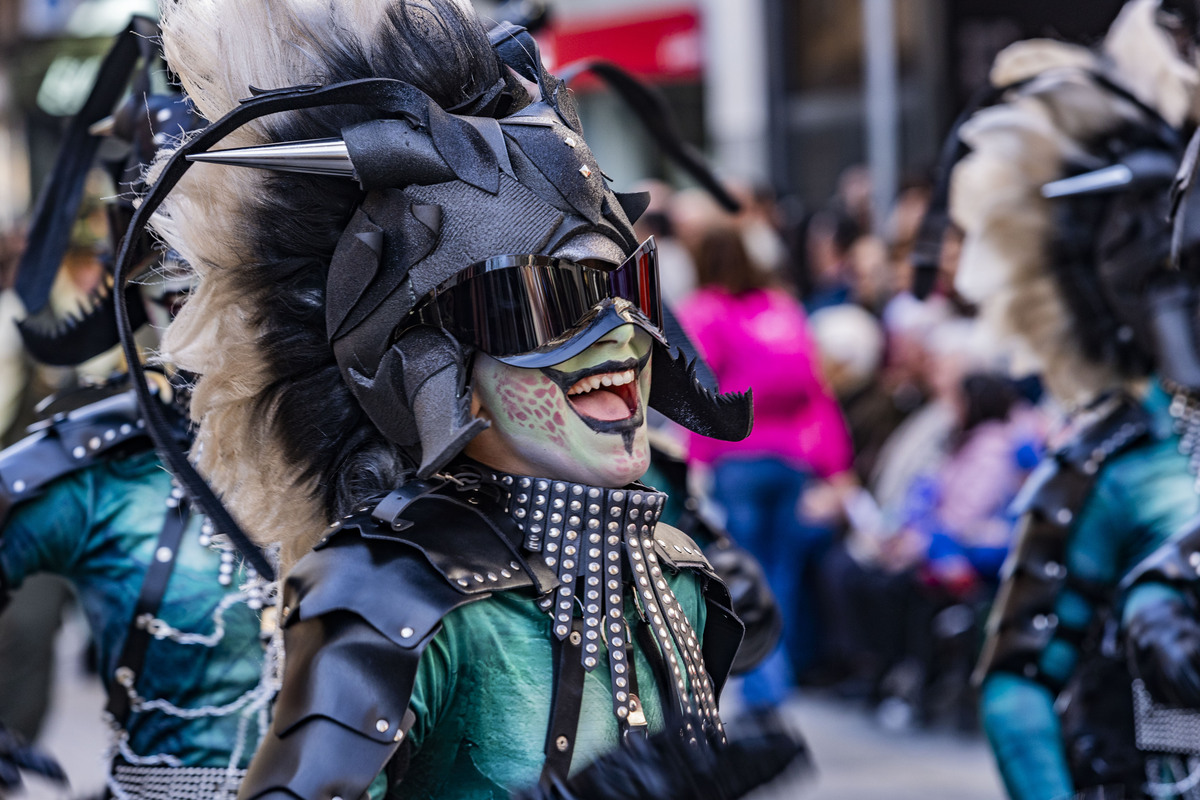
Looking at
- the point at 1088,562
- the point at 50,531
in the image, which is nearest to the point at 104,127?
the point at 50,531

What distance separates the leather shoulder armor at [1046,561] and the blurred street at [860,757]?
192 cm

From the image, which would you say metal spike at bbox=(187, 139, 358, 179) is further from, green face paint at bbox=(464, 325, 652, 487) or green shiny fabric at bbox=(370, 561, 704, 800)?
green shiny fabric at bbox=(370, 561, 704, 800)

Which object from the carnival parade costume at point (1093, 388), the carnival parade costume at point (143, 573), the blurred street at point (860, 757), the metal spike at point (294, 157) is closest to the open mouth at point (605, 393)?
the metal spike at point (294, 157)

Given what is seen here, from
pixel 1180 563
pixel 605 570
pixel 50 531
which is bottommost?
pixel 1180 563

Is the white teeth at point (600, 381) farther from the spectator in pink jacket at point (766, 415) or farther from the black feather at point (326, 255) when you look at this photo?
the spectator in pink jacket at point (766, 415)

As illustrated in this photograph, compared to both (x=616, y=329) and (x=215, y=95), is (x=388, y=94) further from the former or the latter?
(x=616, y=329)

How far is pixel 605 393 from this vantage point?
2033 mm

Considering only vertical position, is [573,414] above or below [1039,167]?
above

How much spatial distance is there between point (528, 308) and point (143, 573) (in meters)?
1.29

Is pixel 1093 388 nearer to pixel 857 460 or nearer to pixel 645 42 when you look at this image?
pixel 857 460

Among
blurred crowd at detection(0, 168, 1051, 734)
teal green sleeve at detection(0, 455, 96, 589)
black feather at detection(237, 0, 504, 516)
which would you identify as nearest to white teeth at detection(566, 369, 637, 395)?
black feather at detection(237, 0, 504, 516)

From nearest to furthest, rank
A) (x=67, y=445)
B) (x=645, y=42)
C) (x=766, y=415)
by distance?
1. (x=67, y=445)
2. (x=766, y=415)
3. (x=645, y=42)

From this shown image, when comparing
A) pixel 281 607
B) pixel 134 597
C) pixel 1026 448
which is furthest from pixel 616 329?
pixel 1026 448

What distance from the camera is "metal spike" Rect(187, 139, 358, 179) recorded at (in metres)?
1.93
